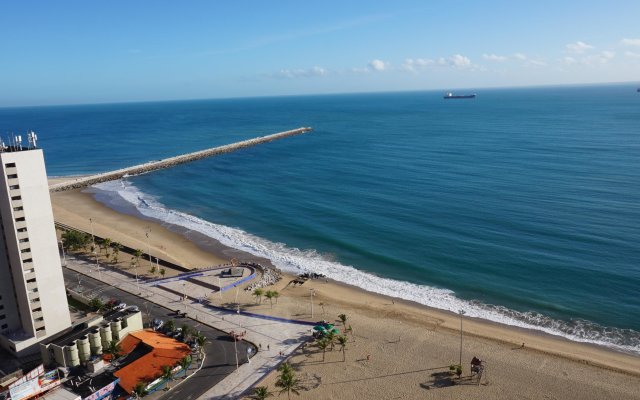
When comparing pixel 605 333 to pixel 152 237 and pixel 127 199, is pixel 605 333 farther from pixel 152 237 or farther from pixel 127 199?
pixel 127 199

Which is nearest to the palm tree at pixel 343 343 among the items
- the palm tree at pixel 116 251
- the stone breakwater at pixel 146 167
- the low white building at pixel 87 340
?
the low white building at pixel 87 340

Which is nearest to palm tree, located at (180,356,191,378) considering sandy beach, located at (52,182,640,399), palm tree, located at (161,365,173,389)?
palm tree, located at (161,365,173,389)

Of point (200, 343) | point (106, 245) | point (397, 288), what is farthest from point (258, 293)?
point (106, 245)

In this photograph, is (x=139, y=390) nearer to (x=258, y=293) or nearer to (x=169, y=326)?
(x=169, y=326)


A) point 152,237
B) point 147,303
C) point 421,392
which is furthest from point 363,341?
point 152,237

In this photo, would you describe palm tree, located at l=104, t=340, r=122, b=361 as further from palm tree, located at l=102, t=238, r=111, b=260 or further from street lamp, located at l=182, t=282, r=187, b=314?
palm tree, located at l=102, t=238, r=111, b=260
